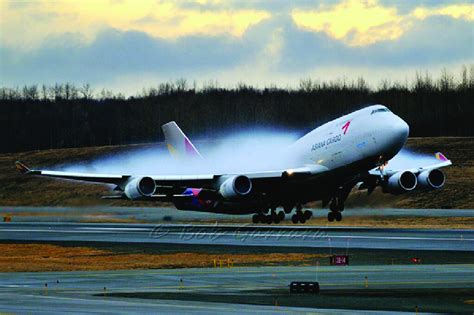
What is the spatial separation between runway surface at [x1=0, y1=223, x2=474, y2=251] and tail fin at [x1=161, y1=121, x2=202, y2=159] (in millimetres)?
6355

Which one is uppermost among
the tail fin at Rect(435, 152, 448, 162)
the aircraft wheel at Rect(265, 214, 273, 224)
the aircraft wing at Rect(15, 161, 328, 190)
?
the tail fin at Rect(435, 152, 448, 162)

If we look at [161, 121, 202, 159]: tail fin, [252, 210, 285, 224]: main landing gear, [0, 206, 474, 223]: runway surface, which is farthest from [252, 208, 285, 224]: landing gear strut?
[161, 121, 202, 159]: tail fin

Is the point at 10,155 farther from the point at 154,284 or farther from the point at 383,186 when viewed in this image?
the point at 154,284

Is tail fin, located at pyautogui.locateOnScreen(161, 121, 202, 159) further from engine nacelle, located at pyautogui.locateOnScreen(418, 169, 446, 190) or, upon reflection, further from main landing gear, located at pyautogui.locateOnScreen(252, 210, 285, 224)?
engine nacelle, located at pyautogui.locateOnScreen(418, 169, 446, 190)

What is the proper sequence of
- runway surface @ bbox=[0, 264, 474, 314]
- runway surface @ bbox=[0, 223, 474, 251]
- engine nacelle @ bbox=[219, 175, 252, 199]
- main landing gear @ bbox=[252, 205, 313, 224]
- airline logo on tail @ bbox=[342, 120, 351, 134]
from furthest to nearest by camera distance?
main landing gear @ bbox=[252, 205, 313, 224] < engine nacelle @ bbox=[219, 175, 252, 199] < airline logo on tail @ bbox=[342, 120, 351, 134] < runway surface @ bbox=[0, 223, 474, 251] < runway surface @ bbox=[0, 264, 474, 314]

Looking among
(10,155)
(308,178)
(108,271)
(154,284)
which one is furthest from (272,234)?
(10,155)

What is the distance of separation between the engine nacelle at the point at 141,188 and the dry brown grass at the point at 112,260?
52.5ft

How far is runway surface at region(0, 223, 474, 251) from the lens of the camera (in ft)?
178

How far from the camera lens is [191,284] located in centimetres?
3494

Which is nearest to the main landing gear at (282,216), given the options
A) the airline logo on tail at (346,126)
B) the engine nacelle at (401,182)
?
the engine nacelle at (401,182)

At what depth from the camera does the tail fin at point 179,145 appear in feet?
267

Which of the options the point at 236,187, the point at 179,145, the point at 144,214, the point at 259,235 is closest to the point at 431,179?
the point at 236,187

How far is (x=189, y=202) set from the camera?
74.7 m

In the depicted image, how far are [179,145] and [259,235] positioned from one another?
20.0 meters
